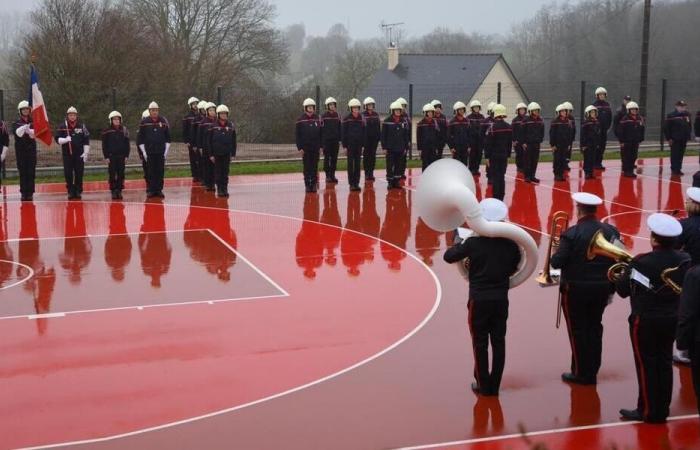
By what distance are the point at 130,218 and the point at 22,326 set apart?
693cm

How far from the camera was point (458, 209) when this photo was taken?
7.86 meters

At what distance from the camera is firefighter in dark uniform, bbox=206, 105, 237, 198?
19156 mm

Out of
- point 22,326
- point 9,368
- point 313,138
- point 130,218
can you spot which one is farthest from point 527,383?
point 313,138

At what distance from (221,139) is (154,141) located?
1.37m

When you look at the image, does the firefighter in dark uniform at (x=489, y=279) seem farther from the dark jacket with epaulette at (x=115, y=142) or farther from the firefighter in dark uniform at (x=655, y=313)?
the dark jacket with epaulette at (x=115, y=142)

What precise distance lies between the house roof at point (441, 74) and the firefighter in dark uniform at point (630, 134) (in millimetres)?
25159

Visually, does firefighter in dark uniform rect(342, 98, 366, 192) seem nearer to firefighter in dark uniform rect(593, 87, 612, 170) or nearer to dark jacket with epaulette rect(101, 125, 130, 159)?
dark jacket with epaulette rect(101, 125, 130, 159)

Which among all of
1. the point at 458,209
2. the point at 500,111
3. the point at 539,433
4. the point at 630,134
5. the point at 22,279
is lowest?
the point at 539,433

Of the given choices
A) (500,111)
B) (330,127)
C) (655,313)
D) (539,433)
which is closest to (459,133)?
(500,111)

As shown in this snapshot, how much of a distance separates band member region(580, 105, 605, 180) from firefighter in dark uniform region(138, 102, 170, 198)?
9750mm

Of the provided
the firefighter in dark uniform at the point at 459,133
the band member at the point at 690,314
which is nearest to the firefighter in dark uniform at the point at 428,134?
the firefighter in dark uniform at the point at 459,133

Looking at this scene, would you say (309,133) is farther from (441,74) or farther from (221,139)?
(441,74)

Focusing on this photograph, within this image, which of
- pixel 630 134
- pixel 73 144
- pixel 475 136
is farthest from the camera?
pixel 630 134

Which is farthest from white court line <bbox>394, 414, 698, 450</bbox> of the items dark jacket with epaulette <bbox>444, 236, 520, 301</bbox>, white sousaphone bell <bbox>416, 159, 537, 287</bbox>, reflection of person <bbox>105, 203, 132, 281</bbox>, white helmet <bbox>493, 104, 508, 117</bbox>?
white helmet <bbox>493, 104, 508, 117</bbox>
